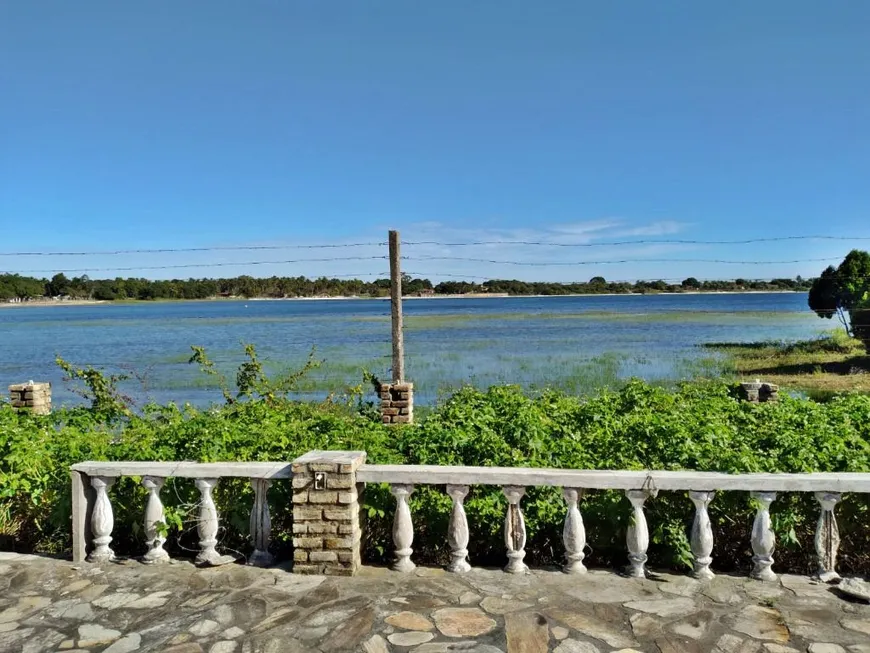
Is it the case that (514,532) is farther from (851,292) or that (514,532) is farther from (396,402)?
(851,292)

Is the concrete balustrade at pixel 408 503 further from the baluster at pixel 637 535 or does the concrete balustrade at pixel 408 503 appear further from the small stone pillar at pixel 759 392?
the small stone pillar at pixel 759 392

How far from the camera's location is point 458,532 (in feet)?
14.5

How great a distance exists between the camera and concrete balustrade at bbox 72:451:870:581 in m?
4.21

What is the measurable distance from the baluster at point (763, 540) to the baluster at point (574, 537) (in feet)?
3.42

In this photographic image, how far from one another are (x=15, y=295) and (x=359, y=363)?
2012 inches

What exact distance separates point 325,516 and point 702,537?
7.76ft

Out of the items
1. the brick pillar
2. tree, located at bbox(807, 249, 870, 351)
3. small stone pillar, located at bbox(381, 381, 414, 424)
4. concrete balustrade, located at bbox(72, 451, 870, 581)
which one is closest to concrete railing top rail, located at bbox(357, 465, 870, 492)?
concrete balustrade, located at bbox(72, 451, 870, 581)

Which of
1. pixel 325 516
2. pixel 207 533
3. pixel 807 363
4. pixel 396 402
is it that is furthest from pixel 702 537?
pixel 807 363

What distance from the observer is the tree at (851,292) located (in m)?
26.1

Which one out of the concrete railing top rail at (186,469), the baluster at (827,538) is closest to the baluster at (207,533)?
the concrete railing top rail at (186,469)

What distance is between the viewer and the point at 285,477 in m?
4.55

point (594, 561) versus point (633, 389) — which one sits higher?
point (633, 389)

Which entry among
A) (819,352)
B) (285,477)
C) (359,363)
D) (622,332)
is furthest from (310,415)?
(622,332)

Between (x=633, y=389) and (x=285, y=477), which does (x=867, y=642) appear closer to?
(x=285, y=477)
